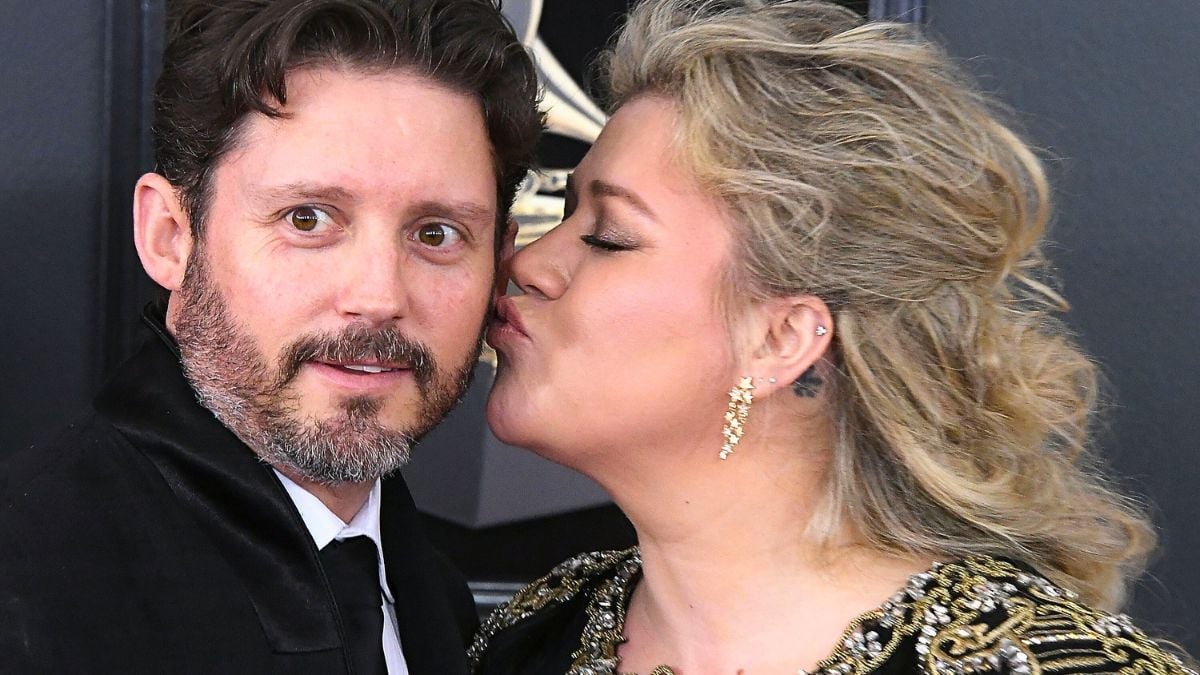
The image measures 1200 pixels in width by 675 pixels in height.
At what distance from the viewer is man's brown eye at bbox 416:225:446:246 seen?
196 cm

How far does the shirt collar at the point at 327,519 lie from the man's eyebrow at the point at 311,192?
0.38m

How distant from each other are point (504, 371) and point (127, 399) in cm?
58

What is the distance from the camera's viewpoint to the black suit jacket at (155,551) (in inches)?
63.8

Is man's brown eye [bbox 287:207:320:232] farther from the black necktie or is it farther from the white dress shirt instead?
the black necktie

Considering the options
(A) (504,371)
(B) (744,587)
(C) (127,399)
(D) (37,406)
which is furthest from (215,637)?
(D) (37,406)

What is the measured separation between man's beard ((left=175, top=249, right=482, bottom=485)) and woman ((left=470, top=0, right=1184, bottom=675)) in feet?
0.97

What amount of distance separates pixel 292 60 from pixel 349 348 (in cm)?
41

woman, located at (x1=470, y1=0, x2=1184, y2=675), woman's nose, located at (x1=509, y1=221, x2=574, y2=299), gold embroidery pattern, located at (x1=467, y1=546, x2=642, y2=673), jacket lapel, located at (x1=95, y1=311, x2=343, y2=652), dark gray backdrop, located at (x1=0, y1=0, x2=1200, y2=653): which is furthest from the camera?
dark gray backdrop, located at (x1=0, y1=0, x2=1200, y2=653)

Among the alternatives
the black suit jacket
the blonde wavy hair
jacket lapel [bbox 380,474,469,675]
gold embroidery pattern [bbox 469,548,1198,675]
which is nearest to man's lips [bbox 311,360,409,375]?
the black suit jacket

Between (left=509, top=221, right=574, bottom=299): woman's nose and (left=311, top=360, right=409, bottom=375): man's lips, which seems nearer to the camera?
(left=311, top=360, right=409, bottom=375): man's lips

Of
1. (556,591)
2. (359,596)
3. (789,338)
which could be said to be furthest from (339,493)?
Answer: (789,338)

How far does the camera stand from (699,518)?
6.89 feet

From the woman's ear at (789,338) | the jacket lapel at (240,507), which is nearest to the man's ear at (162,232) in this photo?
Result: the jacket lapel at (240,507)

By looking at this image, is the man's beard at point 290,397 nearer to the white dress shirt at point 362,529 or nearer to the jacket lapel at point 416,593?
the white dress shirt at point 362,529
